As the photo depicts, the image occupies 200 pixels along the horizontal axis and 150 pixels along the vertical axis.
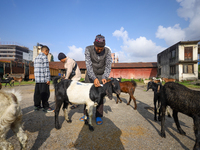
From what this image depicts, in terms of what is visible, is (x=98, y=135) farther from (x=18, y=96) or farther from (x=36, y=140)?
(x=18, y=96)

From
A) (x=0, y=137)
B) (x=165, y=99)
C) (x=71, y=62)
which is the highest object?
(x=71, y=62)

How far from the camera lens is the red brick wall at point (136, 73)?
2550cm

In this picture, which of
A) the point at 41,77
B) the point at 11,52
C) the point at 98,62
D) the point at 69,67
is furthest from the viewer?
the point at 11,52

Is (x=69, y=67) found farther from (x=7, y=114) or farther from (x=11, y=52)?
(x=11, y=52)

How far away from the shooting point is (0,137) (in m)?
1.39

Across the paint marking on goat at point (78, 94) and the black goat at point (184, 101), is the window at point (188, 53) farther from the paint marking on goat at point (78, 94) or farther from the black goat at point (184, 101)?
the paint marking on goat at point (78, 94)

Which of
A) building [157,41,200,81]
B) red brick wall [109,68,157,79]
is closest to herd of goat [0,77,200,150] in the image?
building [157,41,200,81]

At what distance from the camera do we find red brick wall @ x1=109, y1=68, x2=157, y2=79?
25.5 meters

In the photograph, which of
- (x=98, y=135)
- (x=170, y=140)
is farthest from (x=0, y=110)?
(x=170, y=140)

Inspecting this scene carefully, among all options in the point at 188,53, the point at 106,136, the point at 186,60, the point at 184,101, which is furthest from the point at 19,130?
the point at 188,53

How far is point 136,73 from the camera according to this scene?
85.2ft

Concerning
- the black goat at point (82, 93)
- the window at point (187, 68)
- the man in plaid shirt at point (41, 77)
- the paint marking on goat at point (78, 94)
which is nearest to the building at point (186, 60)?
the window at point (187, 68)

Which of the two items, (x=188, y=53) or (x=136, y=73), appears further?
(x=136, y=73)

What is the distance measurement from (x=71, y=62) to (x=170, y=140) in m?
3.52
